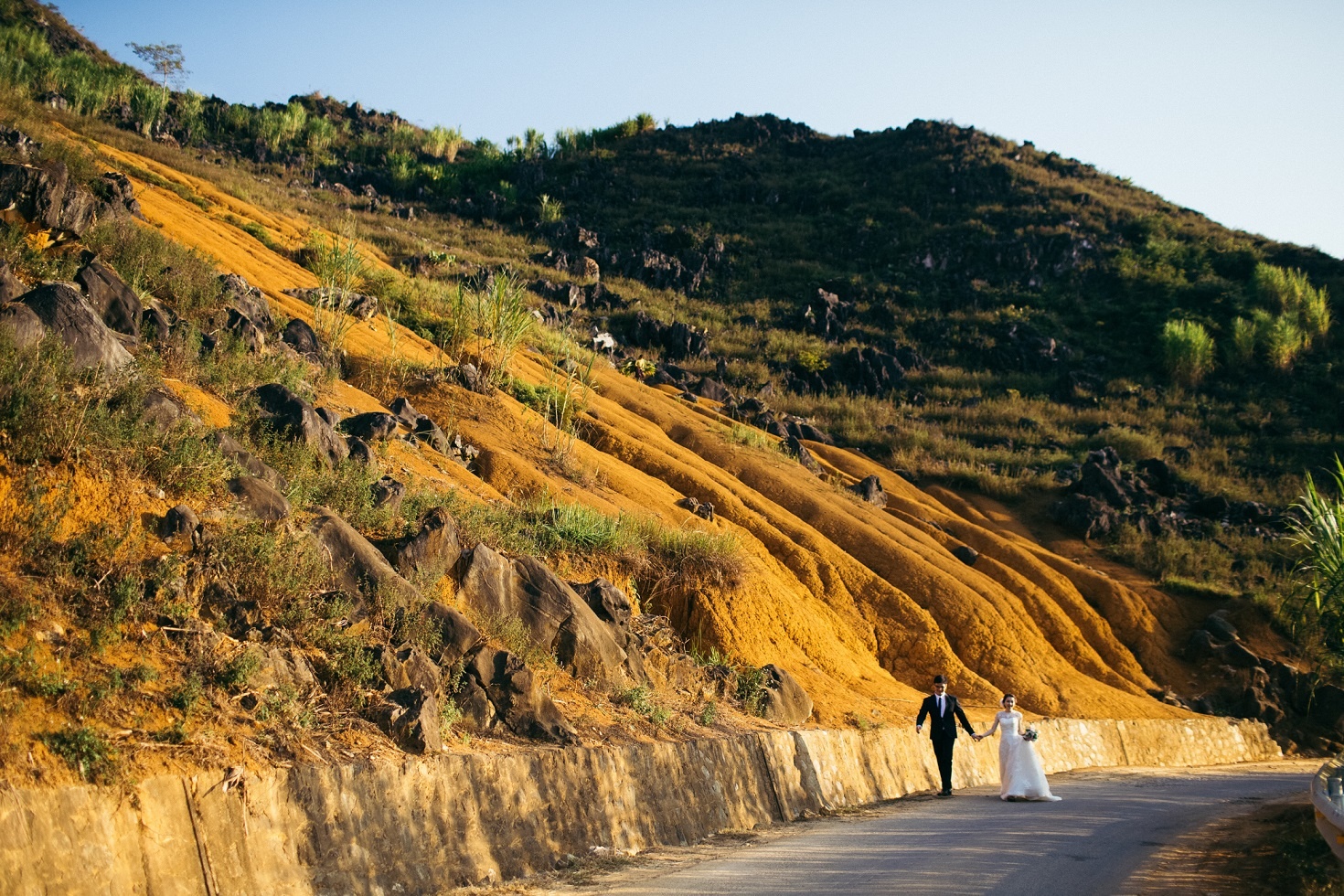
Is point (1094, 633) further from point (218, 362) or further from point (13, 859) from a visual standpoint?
point (13, 859)

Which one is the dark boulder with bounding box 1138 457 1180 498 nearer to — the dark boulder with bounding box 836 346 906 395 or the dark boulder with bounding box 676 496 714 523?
the dark boulder with bounding box 836 346 906 395

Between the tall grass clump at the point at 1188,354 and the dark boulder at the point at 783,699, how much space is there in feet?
131

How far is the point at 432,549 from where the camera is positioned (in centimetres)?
952

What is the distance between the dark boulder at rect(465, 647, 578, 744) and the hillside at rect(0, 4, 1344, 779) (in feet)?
0.12

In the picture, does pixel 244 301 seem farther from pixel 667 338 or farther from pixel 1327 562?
pixel 667 338

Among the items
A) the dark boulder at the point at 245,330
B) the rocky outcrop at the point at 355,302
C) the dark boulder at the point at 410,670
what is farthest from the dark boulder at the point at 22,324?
the rocky outcrop at the point at 355,302

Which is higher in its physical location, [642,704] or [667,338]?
[667,338]

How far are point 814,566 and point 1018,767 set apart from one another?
8641 millimetres

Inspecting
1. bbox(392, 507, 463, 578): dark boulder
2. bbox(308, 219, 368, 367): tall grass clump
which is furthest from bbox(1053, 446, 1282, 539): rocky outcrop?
bbox(392, 507, 463, 578): dark boulder

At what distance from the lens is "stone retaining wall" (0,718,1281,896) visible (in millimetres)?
4898

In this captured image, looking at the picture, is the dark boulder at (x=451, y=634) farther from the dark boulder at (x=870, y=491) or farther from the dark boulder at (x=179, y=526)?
the dark boulder at (x=870, y=491)


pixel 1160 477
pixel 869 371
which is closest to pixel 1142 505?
pixel 1160 477

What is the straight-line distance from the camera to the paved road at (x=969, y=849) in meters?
6.82

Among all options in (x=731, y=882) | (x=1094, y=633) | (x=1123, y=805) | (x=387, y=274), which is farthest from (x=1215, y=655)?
(x=387, y=274)
